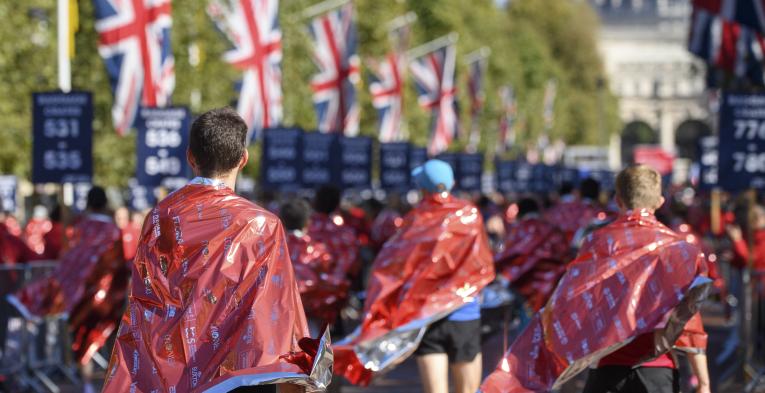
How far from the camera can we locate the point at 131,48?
16984 mm

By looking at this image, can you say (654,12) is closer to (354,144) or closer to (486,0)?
(486,0)

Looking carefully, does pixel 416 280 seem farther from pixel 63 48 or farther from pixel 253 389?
pixel 63 48

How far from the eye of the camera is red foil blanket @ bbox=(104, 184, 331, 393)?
532 centimetres

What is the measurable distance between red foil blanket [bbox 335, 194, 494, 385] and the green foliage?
12782mm

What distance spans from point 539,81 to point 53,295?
246 feet

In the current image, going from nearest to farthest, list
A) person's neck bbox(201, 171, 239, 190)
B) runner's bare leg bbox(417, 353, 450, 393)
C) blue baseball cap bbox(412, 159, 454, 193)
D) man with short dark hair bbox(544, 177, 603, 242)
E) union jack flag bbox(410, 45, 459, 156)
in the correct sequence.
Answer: person's neck bbox(201, 171, 239, 190) < runner's bare leg bbox(417, 353, 450, 393) < blue baseball cap bbox(412, 159, 454, 193) < man with short dark hair bbox(544, 177, 603, 242) < union jack flag bbox(410, 45, 459, 156)

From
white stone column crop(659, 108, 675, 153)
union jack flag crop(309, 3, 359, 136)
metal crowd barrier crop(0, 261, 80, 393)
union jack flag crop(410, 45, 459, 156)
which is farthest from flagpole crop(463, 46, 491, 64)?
white stone column crop(659, 108, 675, 153)

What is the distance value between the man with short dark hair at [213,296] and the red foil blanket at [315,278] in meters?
4.63

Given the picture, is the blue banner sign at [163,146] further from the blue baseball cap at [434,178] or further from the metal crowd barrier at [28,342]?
the blue baseball cap at [434,178]

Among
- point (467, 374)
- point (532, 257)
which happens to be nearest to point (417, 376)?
point (532, 257)

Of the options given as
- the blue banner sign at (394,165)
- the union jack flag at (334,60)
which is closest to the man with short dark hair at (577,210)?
the union jack flag at (334,60)

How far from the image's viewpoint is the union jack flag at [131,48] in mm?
16906

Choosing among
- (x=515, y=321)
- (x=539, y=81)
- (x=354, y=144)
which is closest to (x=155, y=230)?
(x=515, y=321)

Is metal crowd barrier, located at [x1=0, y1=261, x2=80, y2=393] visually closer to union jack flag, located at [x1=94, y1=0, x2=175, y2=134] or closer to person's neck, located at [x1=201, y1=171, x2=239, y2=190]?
union jack flag, located at [x1=94, y1=0, x2=175, y2=134]
